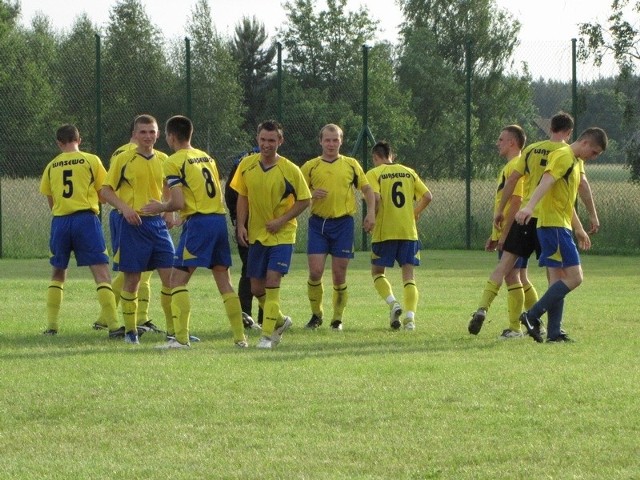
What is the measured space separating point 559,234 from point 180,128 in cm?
327

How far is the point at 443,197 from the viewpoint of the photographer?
2609 cm

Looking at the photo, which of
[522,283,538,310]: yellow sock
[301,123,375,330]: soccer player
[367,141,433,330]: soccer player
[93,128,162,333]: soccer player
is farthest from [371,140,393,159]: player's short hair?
[93,128,162,333]: soccer player

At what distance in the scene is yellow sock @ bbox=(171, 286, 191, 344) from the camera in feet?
33.4

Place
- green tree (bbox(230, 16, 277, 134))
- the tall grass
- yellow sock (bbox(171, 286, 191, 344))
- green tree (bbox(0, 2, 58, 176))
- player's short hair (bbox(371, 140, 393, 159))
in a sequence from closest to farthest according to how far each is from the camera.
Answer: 1. yellow sock (bbox(171, 286, 191, 344))
2. player's short hair (bbox(371, 140, 393, 159))
3. the tall grass
4. green tree (bbox(0, 2, 58, 176))
5. green tree (bbox(230, 16, 277, 134))

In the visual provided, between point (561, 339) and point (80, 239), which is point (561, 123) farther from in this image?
point (80, 239)

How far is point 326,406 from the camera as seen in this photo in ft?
23.9

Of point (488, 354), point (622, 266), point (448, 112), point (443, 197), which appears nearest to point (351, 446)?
point (488, 354)

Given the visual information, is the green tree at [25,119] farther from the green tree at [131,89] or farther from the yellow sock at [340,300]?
the yellow sock at [340,300]

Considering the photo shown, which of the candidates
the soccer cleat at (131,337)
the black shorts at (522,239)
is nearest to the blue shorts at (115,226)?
the soccer cleat at (131,337)

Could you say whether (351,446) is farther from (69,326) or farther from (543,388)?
(69,326)

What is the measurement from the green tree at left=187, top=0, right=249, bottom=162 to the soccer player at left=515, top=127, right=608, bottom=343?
1658 centimetres

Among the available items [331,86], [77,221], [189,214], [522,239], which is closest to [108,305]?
[77,221]

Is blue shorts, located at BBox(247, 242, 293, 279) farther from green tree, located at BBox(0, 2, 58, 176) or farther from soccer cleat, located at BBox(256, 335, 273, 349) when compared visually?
green tree, located at BBox(0, 2, 58, 176)

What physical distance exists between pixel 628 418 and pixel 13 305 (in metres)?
9.08
